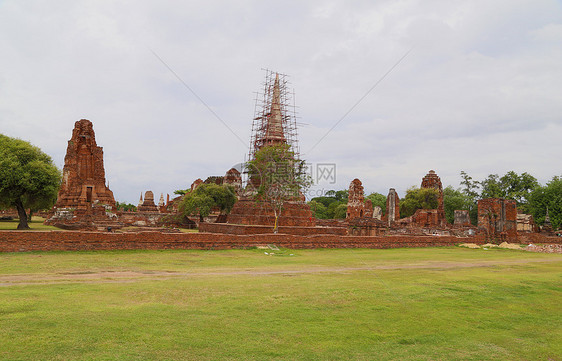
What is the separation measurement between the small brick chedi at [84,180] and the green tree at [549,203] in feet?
149

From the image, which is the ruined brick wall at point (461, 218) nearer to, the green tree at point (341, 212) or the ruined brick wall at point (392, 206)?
the ruined brick wall at point (392, 206)

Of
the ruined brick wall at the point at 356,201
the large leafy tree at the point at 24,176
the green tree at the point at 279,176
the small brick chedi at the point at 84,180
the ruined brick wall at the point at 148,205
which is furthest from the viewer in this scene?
the ruined brick wall at the point at 356,201

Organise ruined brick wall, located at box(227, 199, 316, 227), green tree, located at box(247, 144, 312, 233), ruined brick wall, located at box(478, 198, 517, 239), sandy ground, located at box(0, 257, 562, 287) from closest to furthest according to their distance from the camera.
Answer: sandy ground, located at box(0, 257, 562, 287) < green tree, located at box(247, 144, 312, 233) < ruined brick wall, located at box(227, 199, 316, 227) < ruined brick wall, located at box(478, 198, 517, 239)

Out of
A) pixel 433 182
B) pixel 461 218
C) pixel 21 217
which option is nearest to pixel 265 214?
pixel 21 217

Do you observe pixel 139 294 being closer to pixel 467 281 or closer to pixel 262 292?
pixel 262 292

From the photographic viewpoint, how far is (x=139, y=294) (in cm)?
717

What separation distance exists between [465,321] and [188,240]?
11.8 meters

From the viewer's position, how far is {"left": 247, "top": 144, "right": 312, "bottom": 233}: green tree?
23.2m

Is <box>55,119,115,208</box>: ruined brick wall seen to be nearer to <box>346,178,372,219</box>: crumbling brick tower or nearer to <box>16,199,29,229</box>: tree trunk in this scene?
<box>16,199,29,229</box>: tree trunk

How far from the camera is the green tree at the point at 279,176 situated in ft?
76.2

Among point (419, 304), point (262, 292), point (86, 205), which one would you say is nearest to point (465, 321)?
point (419, 304)

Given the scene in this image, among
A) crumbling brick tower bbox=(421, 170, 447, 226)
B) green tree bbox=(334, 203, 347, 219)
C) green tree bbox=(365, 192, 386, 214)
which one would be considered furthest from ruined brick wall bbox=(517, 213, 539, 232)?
green tree bbox=(365, 192, 386, 214)

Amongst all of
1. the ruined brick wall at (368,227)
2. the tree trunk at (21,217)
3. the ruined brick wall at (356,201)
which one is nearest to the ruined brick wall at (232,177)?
the ruined brick wall at (356,201)

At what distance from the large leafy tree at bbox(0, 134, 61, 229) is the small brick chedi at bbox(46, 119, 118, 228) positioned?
5.63 meters
